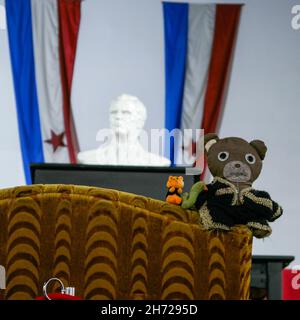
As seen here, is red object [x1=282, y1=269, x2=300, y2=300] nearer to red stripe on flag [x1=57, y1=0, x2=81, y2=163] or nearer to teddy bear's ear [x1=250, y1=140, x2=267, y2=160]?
red stripe on flag [x1=57, y1=0, x2=81, y2=163]

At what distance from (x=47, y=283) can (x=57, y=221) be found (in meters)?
0.15

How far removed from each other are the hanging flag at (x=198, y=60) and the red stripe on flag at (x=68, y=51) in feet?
2.44

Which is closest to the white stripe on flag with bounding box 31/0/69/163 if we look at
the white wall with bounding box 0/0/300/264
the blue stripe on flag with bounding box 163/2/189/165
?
the white wall with bounding box 0/0/300/264

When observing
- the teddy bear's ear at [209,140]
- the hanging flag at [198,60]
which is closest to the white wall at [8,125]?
the hanging flag at [198,60]

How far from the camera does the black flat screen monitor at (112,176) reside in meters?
3.12

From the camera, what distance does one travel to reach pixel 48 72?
21.1ft

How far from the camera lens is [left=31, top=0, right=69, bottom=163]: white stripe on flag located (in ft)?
21.0

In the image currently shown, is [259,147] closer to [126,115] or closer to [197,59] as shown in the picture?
[126,115]

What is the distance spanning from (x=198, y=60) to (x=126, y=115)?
0.98 meters

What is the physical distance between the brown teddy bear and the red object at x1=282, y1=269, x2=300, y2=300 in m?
3.09

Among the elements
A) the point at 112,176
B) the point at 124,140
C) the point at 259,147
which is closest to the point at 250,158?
the point at 259,147
